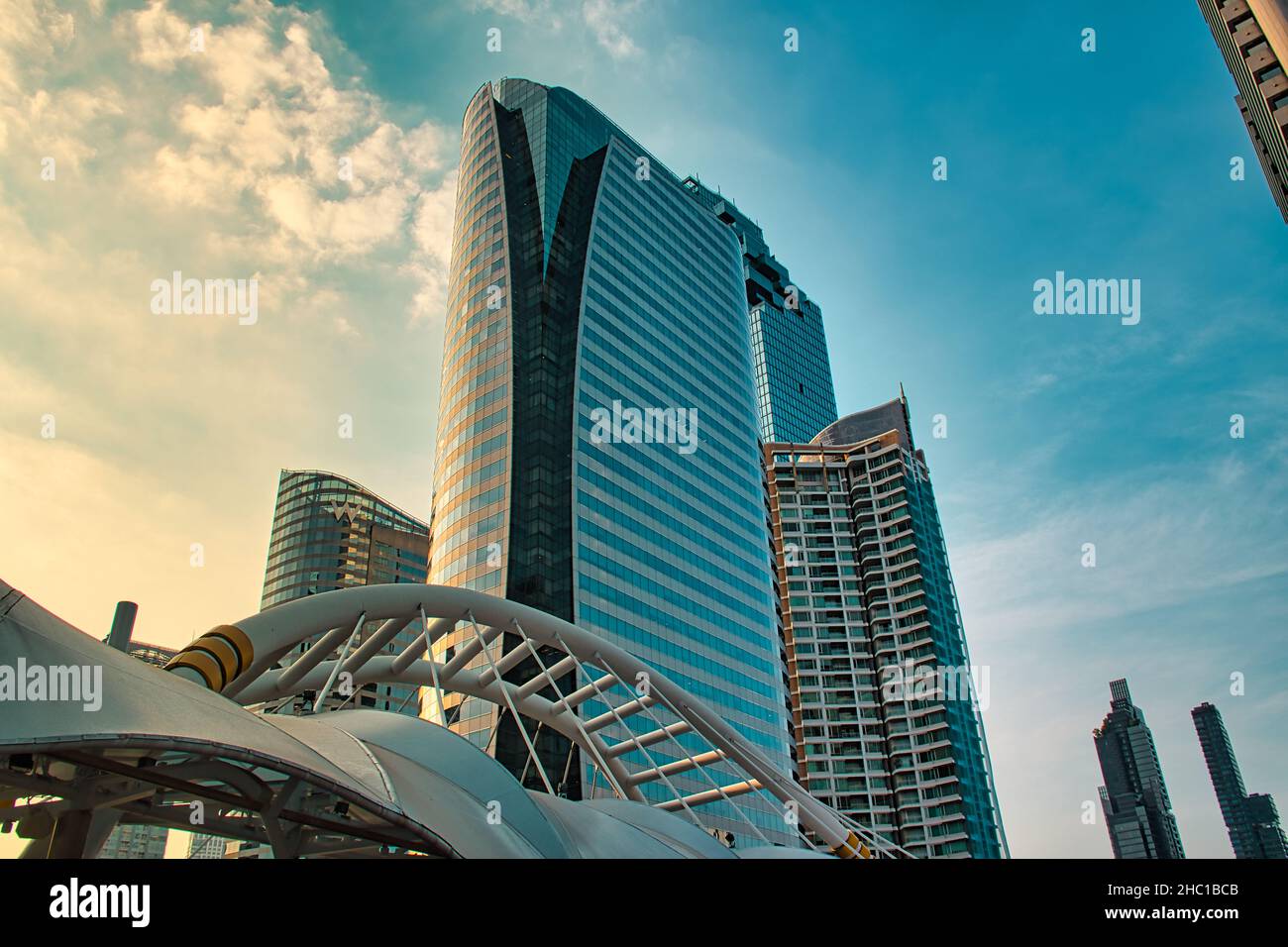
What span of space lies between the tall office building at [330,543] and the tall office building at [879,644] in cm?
6499

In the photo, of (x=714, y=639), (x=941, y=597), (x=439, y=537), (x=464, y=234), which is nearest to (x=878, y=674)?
(x=941, y=597)

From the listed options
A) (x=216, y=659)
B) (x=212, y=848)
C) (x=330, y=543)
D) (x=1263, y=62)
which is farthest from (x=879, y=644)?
(x=216, y=659)

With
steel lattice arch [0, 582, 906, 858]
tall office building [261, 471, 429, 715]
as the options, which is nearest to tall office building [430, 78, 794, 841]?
steel lattice arch [0, 582, 906, 858]

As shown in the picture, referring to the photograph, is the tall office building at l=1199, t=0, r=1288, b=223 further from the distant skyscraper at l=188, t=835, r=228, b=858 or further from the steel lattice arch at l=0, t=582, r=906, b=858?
the distant skyscraper at l=188, t=835, r=228, b=858

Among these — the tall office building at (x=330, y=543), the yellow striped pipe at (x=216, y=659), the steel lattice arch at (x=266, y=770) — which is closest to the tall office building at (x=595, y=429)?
the steel lattice arch at (x=266, y=770)

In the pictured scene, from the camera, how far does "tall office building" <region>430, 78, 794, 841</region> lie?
7794cm

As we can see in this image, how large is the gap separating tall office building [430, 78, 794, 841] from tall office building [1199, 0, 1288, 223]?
2183 inches

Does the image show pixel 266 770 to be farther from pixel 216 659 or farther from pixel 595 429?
pixel 595 429

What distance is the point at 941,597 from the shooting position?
13662 centimetres

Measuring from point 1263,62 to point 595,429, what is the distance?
56813 millimetres

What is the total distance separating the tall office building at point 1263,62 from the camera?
4409 centimetres

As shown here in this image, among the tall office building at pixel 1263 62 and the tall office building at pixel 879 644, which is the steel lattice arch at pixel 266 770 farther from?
the tall office building at pixel 879 644
